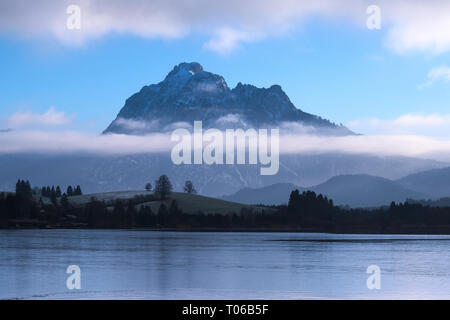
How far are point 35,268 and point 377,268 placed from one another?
1936 inches

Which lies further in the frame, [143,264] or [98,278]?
[143,264]

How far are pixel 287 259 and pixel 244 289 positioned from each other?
165ft

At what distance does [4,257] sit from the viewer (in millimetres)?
121062

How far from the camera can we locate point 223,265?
351ft

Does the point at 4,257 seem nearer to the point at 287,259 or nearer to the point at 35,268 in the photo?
the point at 35,268
